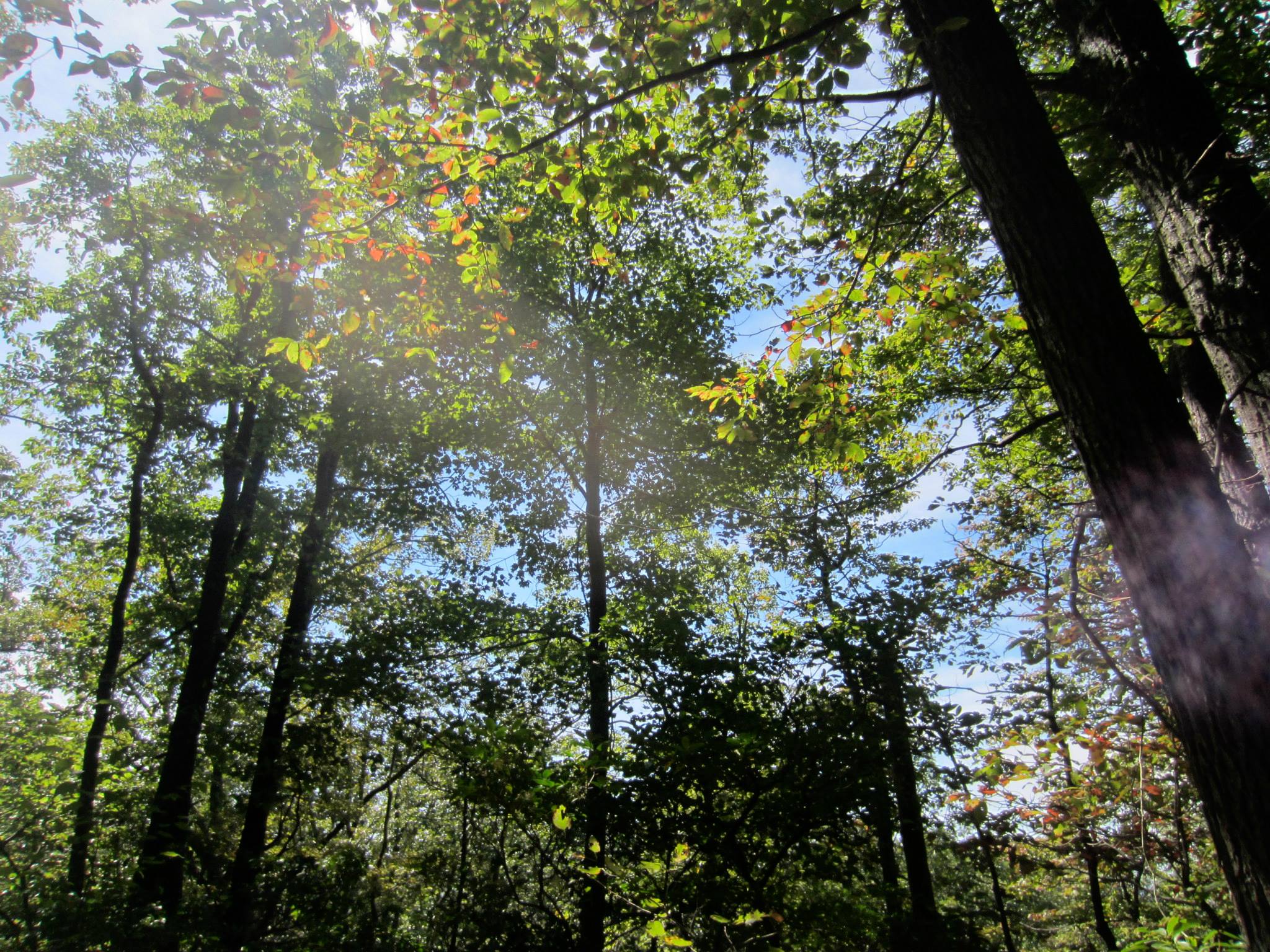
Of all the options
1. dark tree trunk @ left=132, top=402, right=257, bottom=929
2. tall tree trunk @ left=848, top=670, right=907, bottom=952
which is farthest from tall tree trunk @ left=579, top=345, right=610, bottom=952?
dark tree trunk @ left=132, top=402, right=257, bottom=929

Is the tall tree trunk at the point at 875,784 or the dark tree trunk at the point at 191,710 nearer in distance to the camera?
the tall tree trunk at the point at 875,784

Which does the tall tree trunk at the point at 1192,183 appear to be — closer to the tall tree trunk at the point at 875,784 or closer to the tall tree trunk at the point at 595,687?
the tall tree trunk at the point at 875,784

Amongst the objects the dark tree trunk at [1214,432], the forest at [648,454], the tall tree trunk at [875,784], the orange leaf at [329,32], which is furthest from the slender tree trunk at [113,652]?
the dark tree trunk at [1214,432]

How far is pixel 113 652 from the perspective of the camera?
9.87m

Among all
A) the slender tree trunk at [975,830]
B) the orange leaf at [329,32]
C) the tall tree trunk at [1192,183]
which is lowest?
the slender tree trunk at [975,830]

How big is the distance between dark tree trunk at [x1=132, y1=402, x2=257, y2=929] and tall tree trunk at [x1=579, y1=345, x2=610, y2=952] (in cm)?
340

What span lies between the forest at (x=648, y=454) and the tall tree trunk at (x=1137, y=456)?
0.4 inches

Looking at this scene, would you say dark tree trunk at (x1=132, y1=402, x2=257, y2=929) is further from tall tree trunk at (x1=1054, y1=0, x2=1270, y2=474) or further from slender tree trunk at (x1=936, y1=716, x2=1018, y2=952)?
tall tree trunk at (x1=1054, y1=0, x2=1270, y2=474)

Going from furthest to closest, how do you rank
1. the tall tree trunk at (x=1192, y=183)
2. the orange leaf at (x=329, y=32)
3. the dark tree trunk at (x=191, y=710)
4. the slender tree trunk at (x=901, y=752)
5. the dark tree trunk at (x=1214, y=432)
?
1. the dark tree trunk at (x=191, y=710)
2. the slender tree trunk at (x=901, y=752)
3. the dark tree trunk at (x=1214, y=432)
4. the orange leaf at (x=329, y=32)
5. the tall tree trunk at (x=1192, y=183)

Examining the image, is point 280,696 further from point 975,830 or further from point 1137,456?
point 1137,456

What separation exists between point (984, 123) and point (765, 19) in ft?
4.56

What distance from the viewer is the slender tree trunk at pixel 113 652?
573 centimetres


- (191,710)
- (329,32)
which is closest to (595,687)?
(329,32)

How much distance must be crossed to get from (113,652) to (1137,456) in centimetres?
1302
